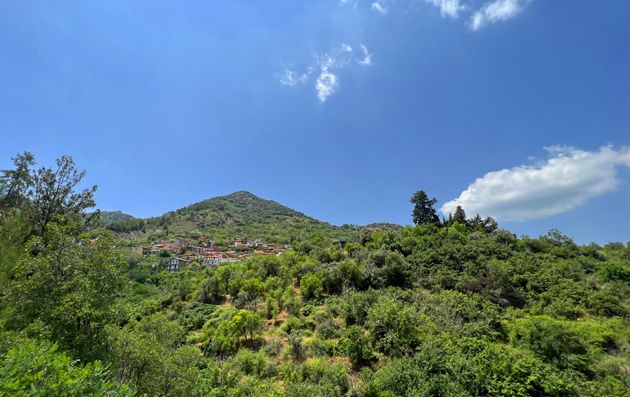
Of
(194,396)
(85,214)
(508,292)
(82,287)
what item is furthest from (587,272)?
(85,214)

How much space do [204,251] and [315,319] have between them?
5178 cm

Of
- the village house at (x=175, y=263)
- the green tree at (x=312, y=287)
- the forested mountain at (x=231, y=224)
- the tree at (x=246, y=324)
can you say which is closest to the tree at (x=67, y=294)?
the tree at (x=246, y=324)

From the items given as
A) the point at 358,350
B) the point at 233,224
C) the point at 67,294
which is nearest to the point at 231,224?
the point at 233,224

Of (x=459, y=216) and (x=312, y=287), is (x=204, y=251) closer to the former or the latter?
(x=312, y=287)

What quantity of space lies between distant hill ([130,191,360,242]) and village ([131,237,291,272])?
280 inches

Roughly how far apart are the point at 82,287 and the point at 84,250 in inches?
66.0

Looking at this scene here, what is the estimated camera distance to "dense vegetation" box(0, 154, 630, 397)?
793 cm

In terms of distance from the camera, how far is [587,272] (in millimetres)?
29078

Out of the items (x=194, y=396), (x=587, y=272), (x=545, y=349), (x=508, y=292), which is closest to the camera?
(x=194, y=396)

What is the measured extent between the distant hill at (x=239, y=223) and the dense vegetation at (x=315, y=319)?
42.9 meters

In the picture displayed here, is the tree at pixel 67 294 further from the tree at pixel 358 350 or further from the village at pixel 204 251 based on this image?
the village at pixel 204 251

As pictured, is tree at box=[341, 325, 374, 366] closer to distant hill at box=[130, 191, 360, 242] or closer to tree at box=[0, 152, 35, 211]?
tree at box=[0, 152, 35, 211]

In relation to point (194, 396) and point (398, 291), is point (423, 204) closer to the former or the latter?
point (398, 291)

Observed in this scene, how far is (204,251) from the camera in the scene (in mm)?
66750
